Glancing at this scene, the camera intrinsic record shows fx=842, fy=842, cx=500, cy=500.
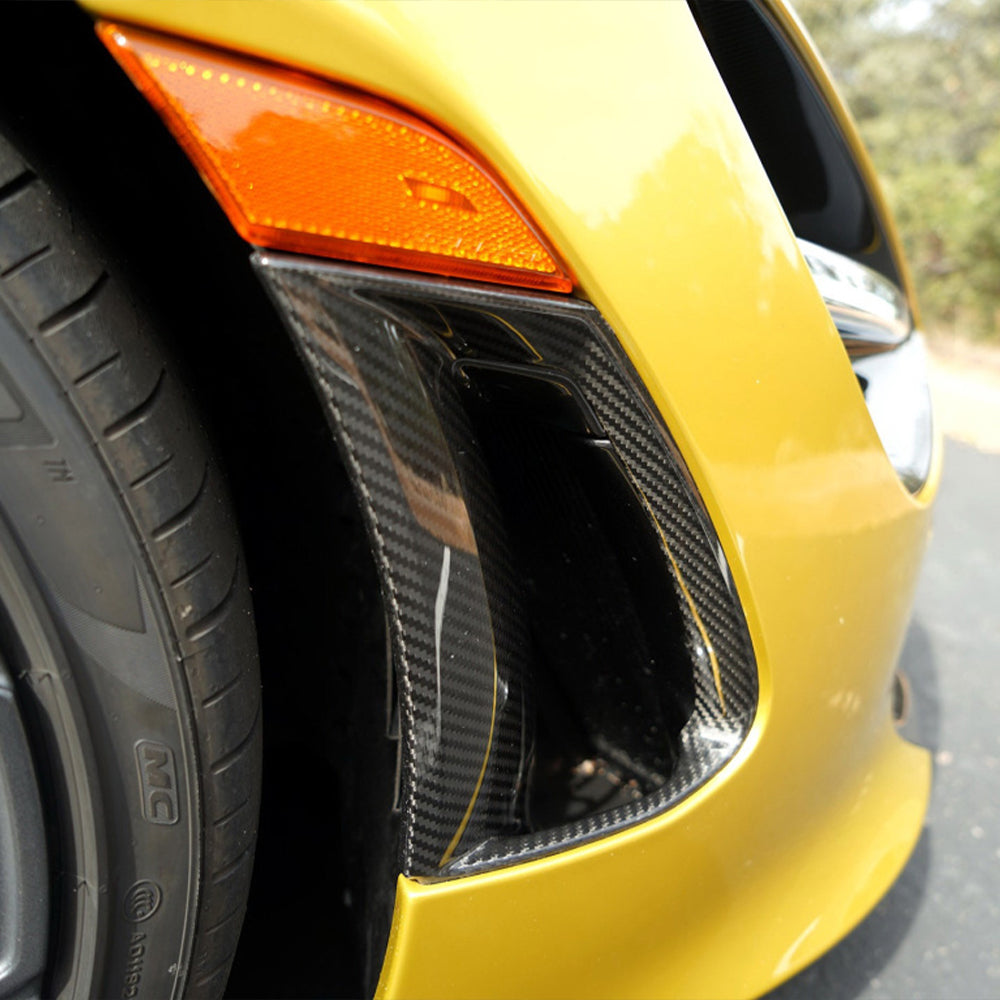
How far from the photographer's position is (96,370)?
0.62 m

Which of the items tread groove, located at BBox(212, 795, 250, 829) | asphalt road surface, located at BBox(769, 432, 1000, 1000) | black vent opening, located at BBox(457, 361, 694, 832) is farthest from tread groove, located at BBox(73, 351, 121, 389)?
asphalt road surface, located at BBox(769, 432, 1000, 1000)

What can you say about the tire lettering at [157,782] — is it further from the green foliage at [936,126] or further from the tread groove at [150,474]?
the green foliage at [936,126]

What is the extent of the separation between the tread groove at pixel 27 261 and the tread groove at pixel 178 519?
0.64 ft

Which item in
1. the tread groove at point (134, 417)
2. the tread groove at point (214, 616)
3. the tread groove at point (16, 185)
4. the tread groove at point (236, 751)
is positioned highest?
the tread groove at point (16, 185)

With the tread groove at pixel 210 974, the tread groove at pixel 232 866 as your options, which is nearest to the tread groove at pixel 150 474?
the tread groove at pixel 232 866

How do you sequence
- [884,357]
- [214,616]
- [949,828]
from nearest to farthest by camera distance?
1. [214,616]
2. [884,357]
3. [949,828]

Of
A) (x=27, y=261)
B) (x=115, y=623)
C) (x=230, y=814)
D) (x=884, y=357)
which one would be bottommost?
(x=884, y=357)

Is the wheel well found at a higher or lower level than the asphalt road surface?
higher

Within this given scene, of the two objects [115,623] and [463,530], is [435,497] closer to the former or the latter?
[463,530]

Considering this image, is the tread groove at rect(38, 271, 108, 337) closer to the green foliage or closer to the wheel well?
the wheel well

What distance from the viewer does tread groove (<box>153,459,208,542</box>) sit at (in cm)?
66

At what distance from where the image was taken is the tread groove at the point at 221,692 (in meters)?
0.71

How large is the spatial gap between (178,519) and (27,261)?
212 millimetres

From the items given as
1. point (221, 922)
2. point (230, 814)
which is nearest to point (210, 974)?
point (221, 922)
